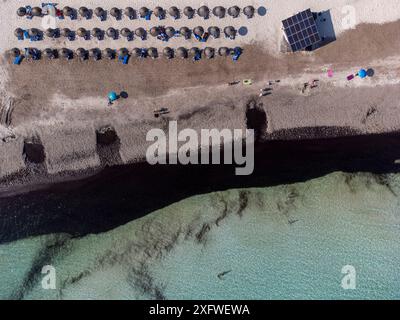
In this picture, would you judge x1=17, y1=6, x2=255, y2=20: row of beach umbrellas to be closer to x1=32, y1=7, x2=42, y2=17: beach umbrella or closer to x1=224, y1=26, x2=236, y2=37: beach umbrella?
x1=32, y1=7, x2=42, y2=17: beach umbrella

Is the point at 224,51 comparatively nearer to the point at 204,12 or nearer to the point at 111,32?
the point at 204,12

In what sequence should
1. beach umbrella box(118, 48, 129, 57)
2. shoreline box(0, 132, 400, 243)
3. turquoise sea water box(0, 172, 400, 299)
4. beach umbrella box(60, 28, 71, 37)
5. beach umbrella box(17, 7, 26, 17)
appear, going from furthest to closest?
shoreline box(0, 132, 400, 243)
turquoise sea water box(0, 172, 400, 299)
beach umbrella box(118, 48, 129, 57)
beach umbrella box(60, 28, 71, 37)
beach umbrella box(17, 7, 26, 17)

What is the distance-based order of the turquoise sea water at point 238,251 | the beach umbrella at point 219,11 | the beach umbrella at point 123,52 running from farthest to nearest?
the turquoise sea water at point 238,251
the beach umbrella at point 219,11
the beach umbrella at point 123,52

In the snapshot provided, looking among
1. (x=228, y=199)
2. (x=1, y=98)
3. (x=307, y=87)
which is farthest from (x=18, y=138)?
(x=307, y=87)

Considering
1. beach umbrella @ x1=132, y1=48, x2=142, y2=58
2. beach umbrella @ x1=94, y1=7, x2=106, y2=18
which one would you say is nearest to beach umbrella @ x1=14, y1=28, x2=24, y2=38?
beach umbrella @ x1=94, y1=7, x2=106, y2=18

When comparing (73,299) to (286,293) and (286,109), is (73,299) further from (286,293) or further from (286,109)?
(286,109)

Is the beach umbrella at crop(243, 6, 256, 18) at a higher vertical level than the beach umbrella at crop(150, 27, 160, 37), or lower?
higher

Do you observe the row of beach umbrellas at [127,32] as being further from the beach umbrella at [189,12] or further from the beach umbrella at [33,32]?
the beach umbrella at [189,12]

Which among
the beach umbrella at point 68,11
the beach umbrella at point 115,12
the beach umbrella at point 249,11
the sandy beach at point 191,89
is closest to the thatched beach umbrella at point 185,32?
the sandy beach at point 191,89
